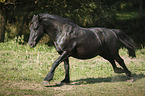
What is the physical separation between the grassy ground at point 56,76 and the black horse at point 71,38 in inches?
25.9

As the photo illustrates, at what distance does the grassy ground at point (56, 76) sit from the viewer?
600cm

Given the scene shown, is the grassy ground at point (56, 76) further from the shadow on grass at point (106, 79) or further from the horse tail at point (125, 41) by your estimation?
the horse tail at point (125, 41)

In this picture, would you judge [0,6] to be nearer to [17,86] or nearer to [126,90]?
[17,86]

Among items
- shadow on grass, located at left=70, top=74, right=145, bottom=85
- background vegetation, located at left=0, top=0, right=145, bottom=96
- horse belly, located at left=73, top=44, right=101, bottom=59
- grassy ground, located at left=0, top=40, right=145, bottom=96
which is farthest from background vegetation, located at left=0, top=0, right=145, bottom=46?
horse belly, located at left=73, top=44, right=101, bottom=59

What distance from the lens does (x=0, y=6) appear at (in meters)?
13.0

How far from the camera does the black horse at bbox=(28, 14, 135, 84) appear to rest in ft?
21.2

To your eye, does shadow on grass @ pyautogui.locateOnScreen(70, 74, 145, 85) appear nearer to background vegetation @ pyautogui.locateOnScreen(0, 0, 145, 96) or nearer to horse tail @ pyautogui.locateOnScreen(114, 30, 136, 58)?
background vegetation @ pyautogui.locateOnScreen(0, 0, 145, 96)

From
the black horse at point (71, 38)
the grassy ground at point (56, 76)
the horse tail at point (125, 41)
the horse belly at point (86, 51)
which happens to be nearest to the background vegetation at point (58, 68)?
the grassy ground at point (56, 76)

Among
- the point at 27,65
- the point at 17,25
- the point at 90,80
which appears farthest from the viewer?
the point at 17,25

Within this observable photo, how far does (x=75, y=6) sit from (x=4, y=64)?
246 inches

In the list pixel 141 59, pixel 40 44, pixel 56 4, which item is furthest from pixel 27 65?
pixel 141 59

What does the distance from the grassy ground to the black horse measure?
2.15 feet

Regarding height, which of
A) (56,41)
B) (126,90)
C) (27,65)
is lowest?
(126,90)

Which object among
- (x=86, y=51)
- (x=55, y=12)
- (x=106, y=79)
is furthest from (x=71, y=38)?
(x=55, y=12)
